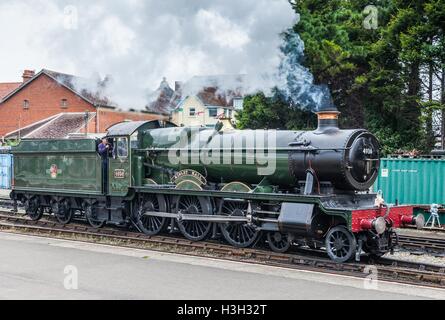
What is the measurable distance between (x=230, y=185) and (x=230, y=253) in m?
1.60

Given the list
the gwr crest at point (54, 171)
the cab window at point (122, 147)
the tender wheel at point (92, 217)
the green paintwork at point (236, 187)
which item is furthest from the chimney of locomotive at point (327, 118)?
the gwr crest at point (54, 171)

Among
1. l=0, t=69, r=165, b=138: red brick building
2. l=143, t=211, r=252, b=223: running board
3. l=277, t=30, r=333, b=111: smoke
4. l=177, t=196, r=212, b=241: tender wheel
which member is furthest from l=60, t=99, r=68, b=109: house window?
l=177, t=196, r=212, b=241: tender wheel

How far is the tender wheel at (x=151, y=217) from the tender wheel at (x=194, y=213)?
1.99 feet

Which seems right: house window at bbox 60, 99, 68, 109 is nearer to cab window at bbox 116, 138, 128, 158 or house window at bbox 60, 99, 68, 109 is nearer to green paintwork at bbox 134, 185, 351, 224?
cab window at bbox 116, 138, 128, 158

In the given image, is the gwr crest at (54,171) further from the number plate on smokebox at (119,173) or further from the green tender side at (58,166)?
the number plate on smokebox at (119,173)

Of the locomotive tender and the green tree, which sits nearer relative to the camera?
the locomotive tender

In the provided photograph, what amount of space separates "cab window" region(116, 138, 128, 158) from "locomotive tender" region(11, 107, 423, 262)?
0.03 metres

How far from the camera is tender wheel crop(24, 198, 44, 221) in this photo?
1772 centimetres

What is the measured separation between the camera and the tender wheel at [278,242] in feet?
38.8

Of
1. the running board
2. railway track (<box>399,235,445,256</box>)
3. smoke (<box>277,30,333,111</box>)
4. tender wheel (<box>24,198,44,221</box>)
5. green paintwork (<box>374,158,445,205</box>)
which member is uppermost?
smoke (<box>277,30,333,111</box>)

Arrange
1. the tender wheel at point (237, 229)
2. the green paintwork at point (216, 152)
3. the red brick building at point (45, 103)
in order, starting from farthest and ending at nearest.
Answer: the red brick building at point (45, 103) < the tender wheel at point (237, 229) < the green paintwork at point (216, 152)
